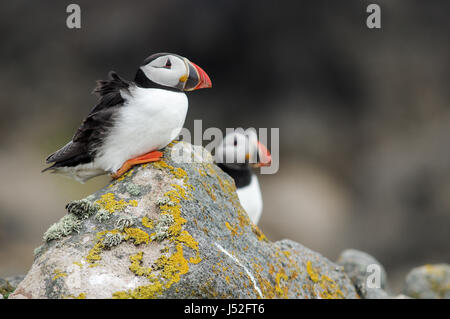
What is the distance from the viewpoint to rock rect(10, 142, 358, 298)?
294 cm

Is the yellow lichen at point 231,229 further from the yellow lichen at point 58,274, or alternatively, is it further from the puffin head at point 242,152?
the puffin head at point 242,152

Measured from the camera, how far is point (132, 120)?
11.8ft

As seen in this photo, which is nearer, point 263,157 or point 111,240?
point 111,240

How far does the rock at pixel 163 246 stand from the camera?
294cm

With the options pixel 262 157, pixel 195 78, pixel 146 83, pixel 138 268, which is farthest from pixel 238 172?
pixel 138 268

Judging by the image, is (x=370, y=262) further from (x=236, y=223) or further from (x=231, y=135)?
(x=236, y=223)

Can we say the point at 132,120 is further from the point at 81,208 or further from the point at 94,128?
the point at 81,208

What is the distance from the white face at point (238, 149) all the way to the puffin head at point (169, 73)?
6.06ft

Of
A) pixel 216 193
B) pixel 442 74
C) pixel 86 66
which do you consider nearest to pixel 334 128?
pixel 442 74

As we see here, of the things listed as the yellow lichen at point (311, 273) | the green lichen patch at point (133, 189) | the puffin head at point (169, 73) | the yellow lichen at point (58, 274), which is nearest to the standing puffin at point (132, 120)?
the puffin head at point (169, 73)

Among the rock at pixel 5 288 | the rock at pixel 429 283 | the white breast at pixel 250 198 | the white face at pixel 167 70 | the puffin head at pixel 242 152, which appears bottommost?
the rock at pixel 429 283

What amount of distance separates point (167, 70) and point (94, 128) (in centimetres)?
72

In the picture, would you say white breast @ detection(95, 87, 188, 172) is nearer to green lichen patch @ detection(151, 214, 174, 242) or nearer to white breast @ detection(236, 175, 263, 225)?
green lichen patch @ detection(151, 214, 174, 242)

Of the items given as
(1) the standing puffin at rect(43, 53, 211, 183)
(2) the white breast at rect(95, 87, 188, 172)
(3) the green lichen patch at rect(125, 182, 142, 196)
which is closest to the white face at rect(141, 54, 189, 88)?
(1) the standing puffin at rect(43, 53, 211, 183)
